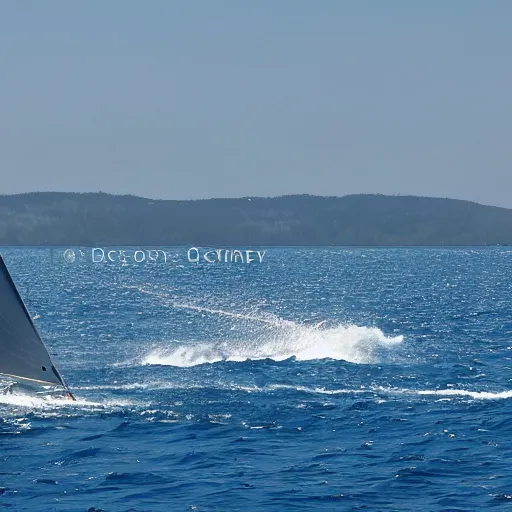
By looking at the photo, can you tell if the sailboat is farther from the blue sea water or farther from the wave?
the wave

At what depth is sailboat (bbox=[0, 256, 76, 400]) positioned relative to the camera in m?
49.0

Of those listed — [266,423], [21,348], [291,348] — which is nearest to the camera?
[266,423]

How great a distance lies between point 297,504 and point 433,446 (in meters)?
10.2

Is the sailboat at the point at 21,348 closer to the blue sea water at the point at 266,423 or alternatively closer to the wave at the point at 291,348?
the blue sea water at the point at 266,423

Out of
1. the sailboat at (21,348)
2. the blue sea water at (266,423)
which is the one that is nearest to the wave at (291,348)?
the blue sea water at (266,423)

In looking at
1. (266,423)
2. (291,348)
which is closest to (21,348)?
(266,423)

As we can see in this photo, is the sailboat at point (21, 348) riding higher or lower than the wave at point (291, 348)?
higher

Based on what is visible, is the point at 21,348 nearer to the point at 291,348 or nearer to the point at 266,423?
the point at 266,423

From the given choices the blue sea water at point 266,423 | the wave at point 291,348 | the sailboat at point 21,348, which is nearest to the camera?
the blue sea water at point 266,423

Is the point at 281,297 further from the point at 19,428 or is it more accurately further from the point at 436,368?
the point at 19,428

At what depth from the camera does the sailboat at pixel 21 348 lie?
161 ft

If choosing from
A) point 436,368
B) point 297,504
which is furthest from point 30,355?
point 436,368

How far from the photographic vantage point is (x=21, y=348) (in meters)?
50.4

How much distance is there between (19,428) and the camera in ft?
162
